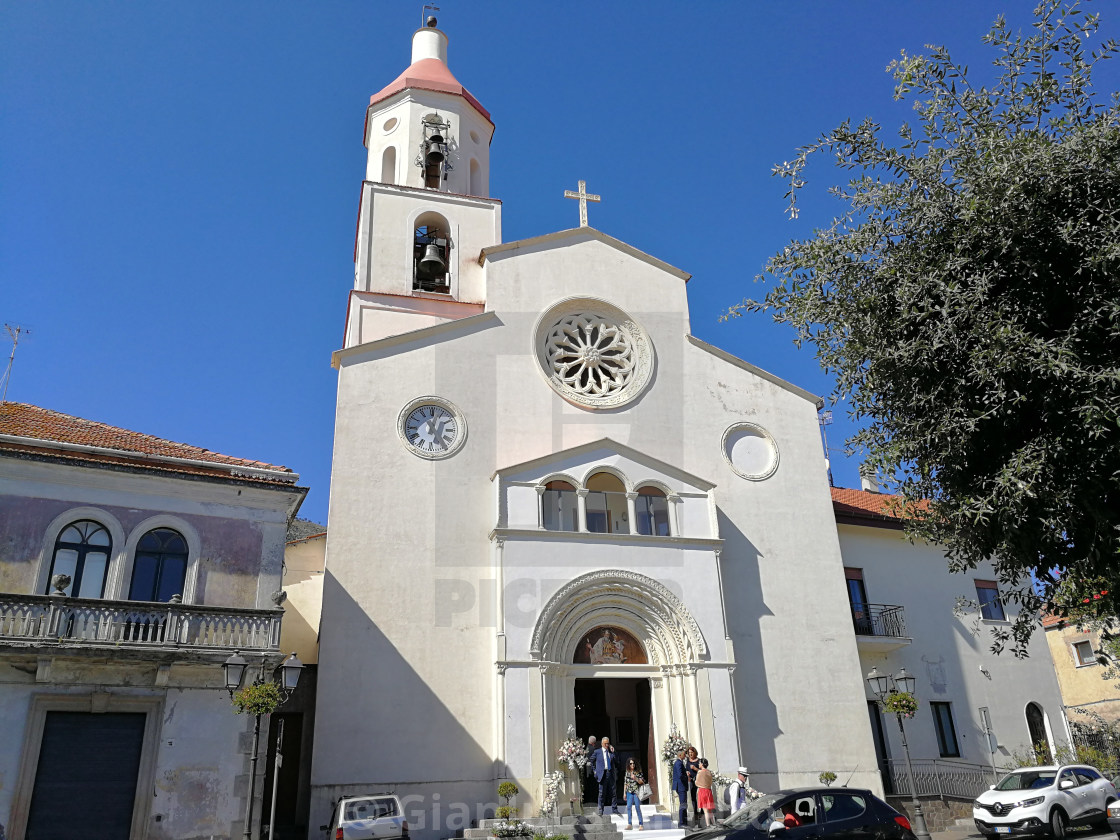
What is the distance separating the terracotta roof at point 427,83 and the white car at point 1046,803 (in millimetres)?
24588

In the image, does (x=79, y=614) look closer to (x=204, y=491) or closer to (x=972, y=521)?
(x=204, y=491)

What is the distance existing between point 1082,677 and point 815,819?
106 ft

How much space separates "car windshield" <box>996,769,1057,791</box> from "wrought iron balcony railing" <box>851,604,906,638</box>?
7.13 meters

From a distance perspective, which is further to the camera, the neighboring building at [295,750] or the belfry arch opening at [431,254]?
the belfry arch opening at [431,254]


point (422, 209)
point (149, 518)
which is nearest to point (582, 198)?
point (422, 209)

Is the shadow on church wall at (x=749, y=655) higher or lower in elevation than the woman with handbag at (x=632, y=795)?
higher

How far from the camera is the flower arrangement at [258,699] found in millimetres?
14836

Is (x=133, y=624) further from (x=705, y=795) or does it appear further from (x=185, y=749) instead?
(x=705, y=795)

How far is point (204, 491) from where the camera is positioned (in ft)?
57.0

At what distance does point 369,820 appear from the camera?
15297 millimetres

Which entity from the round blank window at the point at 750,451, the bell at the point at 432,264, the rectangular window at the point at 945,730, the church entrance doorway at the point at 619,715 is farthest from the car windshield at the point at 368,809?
the rectangular window at the point at 945,730

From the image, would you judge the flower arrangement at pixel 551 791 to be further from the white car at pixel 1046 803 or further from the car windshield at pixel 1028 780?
the car windshield at pixel 1028 780

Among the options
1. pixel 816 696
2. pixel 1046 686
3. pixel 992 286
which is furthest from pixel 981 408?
pixel 1046 686

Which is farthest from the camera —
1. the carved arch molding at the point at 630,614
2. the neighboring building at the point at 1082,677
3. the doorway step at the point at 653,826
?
the neighboring building at the point at 1082,677
